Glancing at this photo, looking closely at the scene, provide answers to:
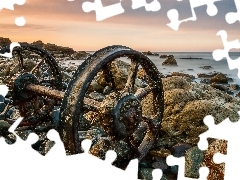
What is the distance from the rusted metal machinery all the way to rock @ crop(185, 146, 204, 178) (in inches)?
27.8

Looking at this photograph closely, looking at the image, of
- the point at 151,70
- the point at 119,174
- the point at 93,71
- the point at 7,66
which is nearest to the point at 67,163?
the point at 119,174

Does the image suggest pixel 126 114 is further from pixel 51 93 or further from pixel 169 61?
pixel 169 61

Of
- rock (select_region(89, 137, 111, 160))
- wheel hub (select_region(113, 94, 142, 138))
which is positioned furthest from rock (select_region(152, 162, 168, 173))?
wheel hub (select_region(113, 94, 142, 138))

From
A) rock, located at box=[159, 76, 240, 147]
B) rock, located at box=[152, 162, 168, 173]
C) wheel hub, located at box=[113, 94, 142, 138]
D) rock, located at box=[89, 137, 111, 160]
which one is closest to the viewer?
wheel hub, located at box=[113, 94, 142, 138]

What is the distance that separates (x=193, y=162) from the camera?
4875 millimetres

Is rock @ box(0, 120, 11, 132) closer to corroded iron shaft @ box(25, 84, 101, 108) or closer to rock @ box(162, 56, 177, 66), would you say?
corroded iron shaft @ box(25, 84, 101, 108)

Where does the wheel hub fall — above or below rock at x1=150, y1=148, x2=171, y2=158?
above

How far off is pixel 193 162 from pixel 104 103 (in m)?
1.74

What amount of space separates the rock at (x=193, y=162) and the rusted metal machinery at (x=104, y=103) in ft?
2.32

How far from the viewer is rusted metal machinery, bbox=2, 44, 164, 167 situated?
3678mm

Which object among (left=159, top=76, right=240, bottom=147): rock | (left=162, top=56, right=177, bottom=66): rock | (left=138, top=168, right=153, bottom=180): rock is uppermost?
(left=162, top=56, right=177, bottom=66): rock

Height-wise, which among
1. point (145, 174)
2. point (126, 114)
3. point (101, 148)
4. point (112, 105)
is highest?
point (112, 105)

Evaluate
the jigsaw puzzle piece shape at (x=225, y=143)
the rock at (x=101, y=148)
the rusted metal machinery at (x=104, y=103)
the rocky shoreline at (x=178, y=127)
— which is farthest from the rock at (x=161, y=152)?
the jigsaw puzzle piece shape at (x=225, y=143)

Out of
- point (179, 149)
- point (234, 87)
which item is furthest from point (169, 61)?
point (179, 149)
